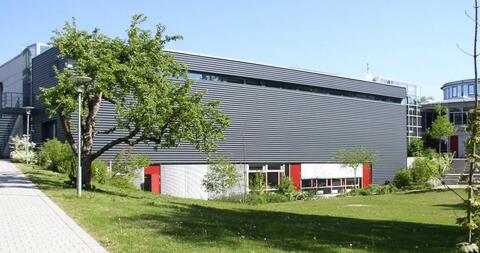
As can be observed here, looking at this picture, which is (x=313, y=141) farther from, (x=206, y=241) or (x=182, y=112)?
(x=206, y=241)

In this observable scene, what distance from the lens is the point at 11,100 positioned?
40.3 metres

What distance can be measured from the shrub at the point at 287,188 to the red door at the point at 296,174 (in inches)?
79.4

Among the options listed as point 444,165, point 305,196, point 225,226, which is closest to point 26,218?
point 225,226

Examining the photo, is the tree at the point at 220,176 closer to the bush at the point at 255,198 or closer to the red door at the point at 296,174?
the bush at the point at 255,198

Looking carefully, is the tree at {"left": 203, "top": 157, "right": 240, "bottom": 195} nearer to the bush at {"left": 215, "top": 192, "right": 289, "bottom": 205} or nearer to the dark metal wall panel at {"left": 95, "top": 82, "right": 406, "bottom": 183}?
the bush at {"left": 215, "top": 192, "right": 289, "bottom": 205}

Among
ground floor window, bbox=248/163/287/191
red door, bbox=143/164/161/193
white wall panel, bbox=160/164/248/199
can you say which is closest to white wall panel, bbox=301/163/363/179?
ground floor window, bbox=248/163/287/191

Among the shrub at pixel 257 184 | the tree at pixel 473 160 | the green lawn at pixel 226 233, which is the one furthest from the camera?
the shrub at pixel 257 184

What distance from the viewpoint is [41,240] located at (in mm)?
9508

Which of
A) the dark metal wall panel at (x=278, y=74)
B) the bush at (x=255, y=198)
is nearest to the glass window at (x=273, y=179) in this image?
the bush at (x=255, y=198)

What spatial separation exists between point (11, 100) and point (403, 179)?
1428 inches

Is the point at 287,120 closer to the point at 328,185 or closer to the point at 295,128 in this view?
the point at 295,128

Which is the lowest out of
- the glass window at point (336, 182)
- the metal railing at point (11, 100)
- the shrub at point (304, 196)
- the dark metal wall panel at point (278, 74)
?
the shrub at point (304, 196)

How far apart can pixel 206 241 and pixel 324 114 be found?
3975 centimetres

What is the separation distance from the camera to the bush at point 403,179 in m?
52.5
